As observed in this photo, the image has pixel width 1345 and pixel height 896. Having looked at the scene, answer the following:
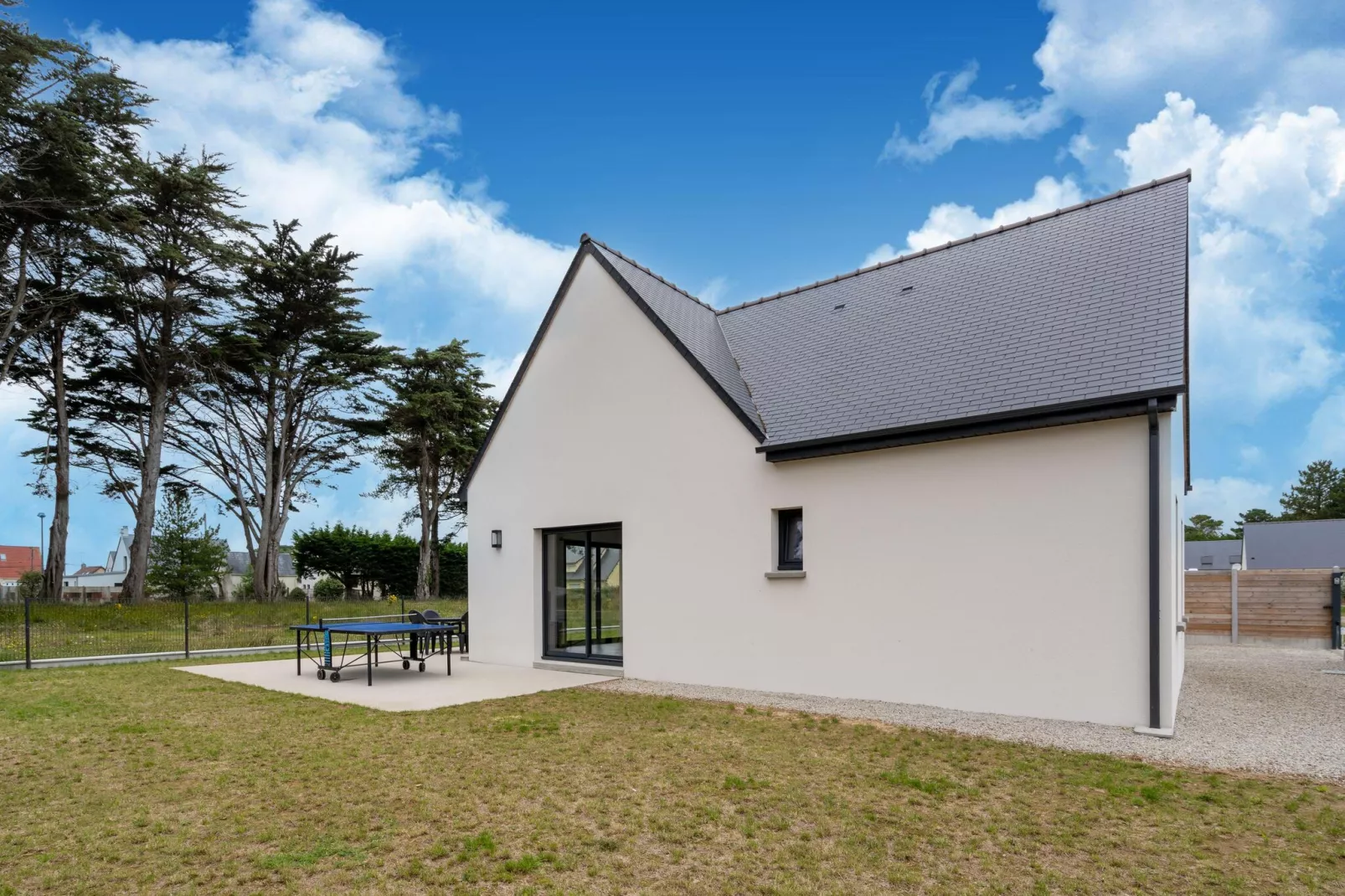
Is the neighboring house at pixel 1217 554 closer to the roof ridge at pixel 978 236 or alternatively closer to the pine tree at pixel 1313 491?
the pine tree at pixel 1313 491

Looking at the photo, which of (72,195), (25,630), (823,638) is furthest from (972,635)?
(72,195)

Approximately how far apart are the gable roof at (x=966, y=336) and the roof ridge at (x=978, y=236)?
0.08 feet

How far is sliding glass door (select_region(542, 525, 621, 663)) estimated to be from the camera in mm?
11555

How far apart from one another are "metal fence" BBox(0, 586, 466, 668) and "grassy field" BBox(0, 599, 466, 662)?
0.01 m

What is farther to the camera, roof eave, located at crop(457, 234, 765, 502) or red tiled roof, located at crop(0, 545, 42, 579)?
red tiled roof, located at crop(0, 545, 42, 579)

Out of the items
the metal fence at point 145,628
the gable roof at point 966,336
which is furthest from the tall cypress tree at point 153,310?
the gable roof at point 966,336

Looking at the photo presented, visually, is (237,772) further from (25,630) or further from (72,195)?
(72,195)

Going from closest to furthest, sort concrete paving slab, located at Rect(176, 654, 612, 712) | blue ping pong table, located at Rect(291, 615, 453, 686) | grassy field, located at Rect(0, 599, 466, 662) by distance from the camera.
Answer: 1. concrete paving slab, located at Rect(176, 654, 612, 712)
2. blue ping pong table, located at Rect(291, 615, 453, 686)
3. grassy field, located at Rect(0, 599, 466, 662)

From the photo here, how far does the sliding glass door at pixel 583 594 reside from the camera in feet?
37.9

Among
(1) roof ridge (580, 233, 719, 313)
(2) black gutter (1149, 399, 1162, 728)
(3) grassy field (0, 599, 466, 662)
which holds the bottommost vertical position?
(3) grassy field (0, 599, 466, 662)

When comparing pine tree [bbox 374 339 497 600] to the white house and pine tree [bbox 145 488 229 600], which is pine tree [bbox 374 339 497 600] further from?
the white house

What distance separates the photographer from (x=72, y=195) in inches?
827

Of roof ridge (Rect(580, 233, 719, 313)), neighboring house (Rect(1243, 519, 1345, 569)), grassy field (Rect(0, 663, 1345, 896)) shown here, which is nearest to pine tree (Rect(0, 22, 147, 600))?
roof ridge (Rect(580, 233, 719, 313))

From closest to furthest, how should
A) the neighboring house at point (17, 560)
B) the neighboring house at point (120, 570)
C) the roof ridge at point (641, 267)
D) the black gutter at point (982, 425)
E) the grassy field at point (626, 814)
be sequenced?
1. the grassy field at point (626, 814)
2. the black gutter at point (982, 425)
3. the roof ridge at point (641, 267)
4. the neighboring house at point (120, 570)
5. the neighboring house at point (17, 560)
